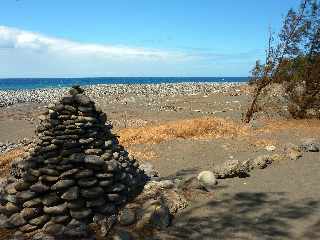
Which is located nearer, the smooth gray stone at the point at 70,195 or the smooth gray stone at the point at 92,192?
the smooth gray stone at the point at 70,195

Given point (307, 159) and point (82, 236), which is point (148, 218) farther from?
point (307, 159)

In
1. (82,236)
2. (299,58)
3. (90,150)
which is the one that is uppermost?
(299,58)

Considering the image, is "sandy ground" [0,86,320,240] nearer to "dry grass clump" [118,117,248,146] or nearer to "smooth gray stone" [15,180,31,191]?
"dry grass clump" [118,117,248,146]

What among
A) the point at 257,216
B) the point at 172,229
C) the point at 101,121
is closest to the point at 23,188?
the point at 101,121

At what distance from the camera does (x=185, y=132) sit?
802 inches

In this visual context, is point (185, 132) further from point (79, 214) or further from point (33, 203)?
point (33, 203)

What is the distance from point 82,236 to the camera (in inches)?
365

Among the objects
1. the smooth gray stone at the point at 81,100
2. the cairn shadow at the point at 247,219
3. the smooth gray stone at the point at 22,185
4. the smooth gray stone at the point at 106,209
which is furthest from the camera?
the smooth gray stone at the point at 81,100

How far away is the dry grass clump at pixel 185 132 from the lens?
19.7 m

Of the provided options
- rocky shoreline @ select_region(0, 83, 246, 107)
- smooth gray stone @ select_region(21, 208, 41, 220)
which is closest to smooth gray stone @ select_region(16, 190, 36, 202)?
smooth gray stone @ select_region(21, 208, 41, 220)

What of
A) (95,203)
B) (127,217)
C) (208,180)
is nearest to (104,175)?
(95,203)

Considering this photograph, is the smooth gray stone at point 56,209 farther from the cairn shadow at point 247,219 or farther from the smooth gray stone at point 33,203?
the cairn shadow at point 247,219

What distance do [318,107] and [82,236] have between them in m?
18.9

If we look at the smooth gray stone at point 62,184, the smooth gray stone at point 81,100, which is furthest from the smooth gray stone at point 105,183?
the smooth gray stone at point 81,100
